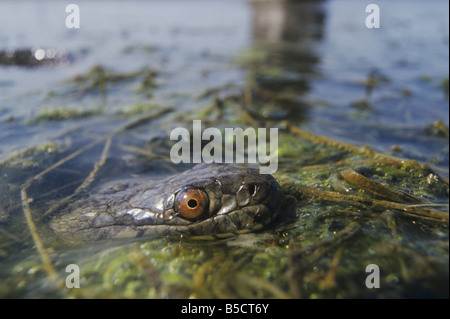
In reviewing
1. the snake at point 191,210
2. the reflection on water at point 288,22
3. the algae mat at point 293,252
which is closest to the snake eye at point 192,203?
the snake at point 191,210

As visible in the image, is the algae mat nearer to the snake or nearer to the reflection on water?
the snake

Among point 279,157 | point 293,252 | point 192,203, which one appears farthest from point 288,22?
point 293,252

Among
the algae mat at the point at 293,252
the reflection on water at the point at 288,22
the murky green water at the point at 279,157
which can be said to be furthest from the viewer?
the reflection on water at the point at 288,22

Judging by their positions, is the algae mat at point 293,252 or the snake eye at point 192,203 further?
the snake eye at point 192,203

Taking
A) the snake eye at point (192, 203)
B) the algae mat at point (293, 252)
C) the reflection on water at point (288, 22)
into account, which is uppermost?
the reflection on water at point (288, 22)

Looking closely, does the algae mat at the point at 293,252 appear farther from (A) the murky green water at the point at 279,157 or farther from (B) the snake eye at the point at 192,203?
(B) the snake eye at the point at 192,203

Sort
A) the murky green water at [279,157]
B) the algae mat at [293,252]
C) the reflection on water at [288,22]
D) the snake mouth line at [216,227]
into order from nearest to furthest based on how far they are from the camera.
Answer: the algae mat at [293,252], the murky green water at [279,157], the snake mouth line at [216,227], the reflection on water at [288,22]

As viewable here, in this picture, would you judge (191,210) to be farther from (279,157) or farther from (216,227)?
(279,157)
